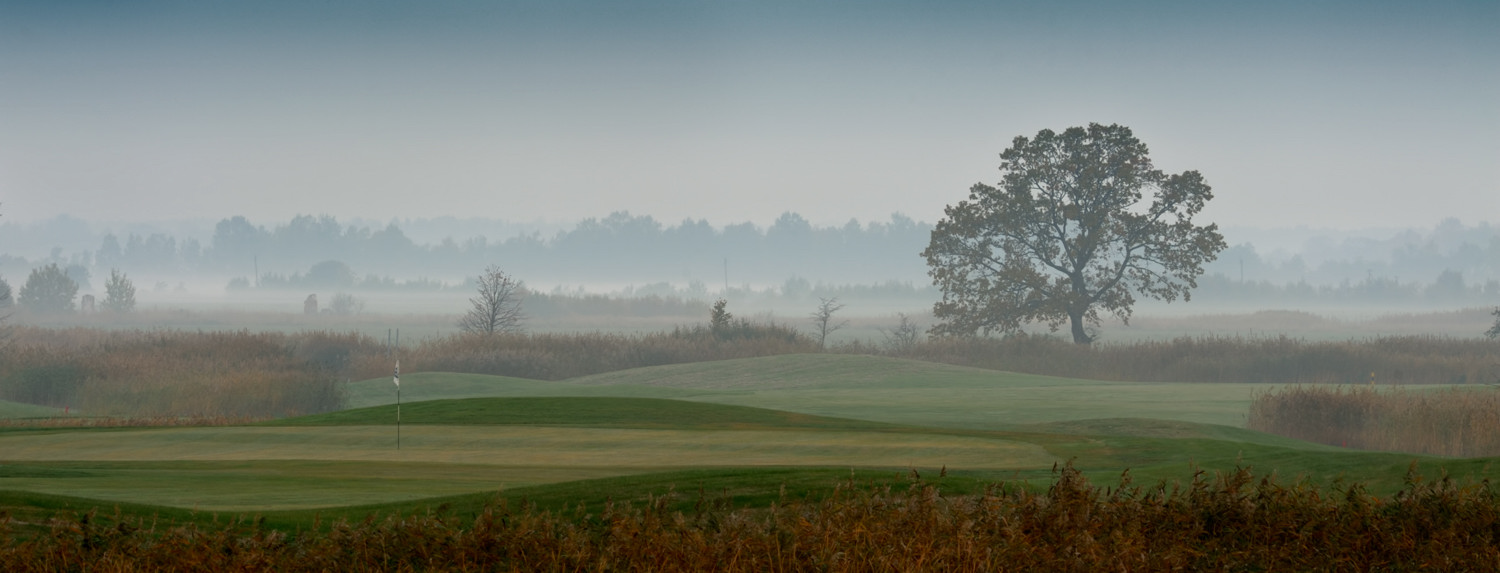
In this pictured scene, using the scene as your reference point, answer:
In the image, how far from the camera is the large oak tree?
153 ft

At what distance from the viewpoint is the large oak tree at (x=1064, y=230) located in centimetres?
4678

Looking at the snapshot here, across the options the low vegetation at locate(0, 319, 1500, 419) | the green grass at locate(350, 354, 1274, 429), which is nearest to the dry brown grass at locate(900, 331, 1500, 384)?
the low vegetation at locate(0, 319, 1500, 419)

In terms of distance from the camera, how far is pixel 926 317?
10644cm

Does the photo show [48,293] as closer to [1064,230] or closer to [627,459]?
[1064,230]

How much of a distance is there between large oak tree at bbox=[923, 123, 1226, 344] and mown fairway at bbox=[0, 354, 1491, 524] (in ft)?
61.3

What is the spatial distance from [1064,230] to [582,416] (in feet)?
102

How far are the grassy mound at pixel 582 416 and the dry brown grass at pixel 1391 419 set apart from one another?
9.24 m

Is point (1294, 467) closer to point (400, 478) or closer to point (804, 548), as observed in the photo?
point (804, 548)

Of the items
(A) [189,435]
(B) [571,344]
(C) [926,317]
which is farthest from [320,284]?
(A) [189,435]

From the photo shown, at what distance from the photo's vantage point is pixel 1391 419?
22.7 meters

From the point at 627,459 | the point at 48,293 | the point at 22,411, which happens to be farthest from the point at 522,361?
the point at 48,293

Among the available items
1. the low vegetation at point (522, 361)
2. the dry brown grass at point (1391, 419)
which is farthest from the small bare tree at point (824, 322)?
the dry brown grass at point (1391, 419)

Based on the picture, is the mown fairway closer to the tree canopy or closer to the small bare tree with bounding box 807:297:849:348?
the small bare tree with bounding box 807:297:849:348

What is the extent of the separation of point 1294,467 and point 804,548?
24.2 feet
